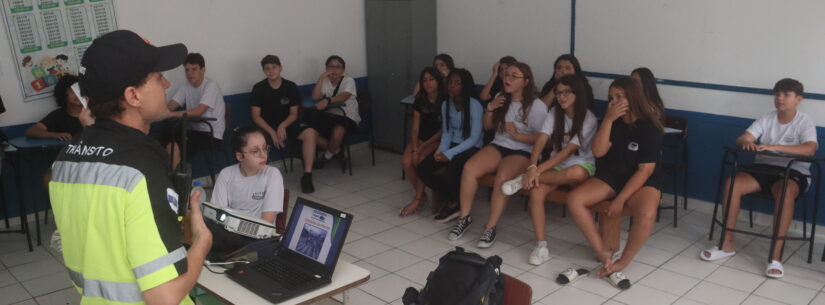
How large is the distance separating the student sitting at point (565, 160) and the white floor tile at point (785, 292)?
3.79 feet

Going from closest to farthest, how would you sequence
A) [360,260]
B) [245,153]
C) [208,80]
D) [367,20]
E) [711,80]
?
[245,153], [360,260], [711,80], [208,80], [367,20]

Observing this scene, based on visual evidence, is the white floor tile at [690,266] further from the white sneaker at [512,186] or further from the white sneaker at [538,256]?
the white sneaker at [512,186]

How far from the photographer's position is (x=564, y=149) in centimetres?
414

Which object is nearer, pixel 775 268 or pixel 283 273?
pixel 283 273

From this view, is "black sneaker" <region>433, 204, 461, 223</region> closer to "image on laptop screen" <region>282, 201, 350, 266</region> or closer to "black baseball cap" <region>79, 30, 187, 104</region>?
"image on laptop screen" <region>282, 201, 350, 266</region>

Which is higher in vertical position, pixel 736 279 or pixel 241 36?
pixel 241 36

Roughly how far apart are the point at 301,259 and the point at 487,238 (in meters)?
2.13

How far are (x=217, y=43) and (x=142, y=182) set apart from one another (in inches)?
184

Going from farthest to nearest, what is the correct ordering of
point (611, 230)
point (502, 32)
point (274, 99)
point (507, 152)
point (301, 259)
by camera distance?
point (502, 32) → point (274, 99) → point (507, 152) → point (611, 230) → point (301, 259)

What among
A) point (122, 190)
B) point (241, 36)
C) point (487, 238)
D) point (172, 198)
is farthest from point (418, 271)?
point (241, 36)

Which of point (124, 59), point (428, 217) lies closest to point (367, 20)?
point (428, 217)

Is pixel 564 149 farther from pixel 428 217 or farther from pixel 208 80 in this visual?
pixel 208 80

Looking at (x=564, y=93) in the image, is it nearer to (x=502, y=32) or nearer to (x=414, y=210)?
(x=414, y=210)

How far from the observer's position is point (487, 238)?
4.29 meters
